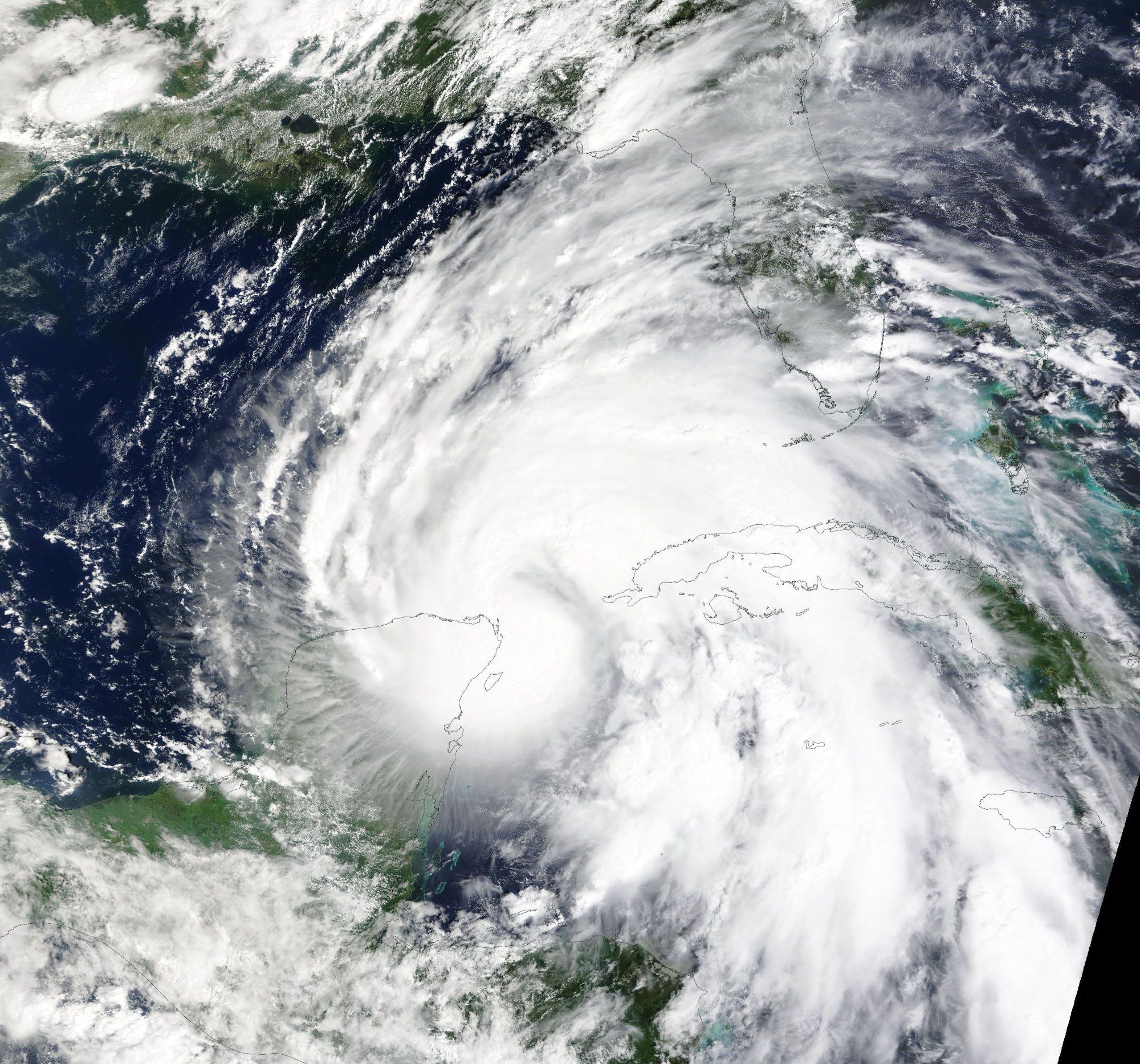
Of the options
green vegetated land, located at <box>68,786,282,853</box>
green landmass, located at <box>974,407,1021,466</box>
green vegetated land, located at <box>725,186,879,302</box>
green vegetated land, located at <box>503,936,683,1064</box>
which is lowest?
green vegetated land, located at <box>503,936,683,1064</box>

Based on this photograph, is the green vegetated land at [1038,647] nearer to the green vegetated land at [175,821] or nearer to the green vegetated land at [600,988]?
the green vegetated land at [600,988]

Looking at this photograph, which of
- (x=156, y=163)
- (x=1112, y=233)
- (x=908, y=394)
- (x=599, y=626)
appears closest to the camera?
(x=1112, y=233)

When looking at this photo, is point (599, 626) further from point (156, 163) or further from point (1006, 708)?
point (156, 163)

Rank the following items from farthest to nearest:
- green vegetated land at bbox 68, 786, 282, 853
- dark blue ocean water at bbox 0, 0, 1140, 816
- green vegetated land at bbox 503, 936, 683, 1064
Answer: green vegetated land at bbox 68, 786, 282, 853, dark blue ocean water at bbox 0, 0, 1140, 816, green vegetated land at bbox 503, 936, 683, 1064

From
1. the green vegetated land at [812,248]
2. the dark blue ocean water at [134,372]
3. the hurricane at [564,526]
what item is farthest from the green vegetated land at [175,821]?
the green vegetated land at [812,248]

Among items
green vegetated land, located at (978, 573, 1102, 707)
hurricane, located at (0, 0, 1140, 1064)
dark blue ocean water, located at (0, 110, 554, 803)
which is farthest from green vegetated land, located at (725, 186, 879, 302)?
dark blue ocean water, located at (0, 110, 554, 803)

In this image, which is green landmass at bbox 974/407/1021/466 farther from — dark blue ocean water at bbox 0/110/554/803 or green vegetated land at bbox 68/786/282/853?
green vegetated land at bbox 68/786/282/853

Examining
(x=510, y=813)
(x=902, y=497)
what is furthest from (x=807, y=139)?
(x=510, y=813)

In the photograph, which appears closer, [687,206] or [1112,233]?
[1112,233]

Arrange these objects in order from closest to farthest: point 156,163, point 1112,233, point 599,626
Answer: point 1112,233 < point 599,626 < point 156,163
